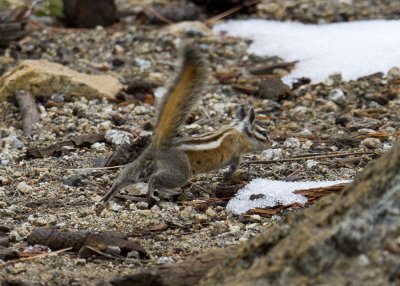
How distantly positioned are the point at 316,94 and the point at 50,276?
432 centimetres

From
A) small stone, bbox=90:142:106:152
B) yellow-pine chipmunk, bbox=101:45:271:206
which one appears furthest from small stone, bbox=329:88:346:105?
yellow-pine chipmunk, bbox=101:45:271:206

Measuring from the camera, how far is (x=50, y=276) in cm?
395

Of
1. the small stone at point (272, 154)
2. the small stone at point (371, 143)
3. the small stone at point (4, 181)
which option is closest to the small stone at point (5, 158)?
the small stone at point (4, 181)

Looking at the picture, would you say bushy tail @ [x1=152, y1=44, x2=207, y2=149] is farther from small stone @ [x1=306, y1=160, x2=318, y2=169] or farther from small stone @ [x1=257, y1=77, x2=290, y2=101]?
small stone @ [x1=257, y1=77, x2=290, y2=101]

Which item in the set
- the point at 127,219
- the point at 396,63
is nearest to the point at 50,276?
the point at 127,219

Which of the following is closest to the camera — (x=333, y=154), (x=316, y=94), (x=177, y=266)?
(x=177, y=266)

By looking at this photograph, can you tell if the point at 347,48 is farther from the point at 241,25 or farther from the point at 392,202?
the point at 392,202

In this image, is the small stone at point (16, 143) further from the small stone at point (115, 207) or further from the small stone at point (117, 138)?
the small stone at point (115, 207)

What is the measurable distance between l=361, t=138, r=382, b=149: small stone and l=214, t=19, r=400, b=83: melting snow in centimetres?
164

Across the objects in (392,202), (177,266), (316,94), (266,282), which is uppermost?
(392,202)

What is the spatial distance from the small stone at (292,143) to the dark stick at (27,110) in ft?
6.16

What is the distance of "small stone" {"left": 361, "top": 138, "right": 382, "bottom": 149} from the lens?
6.40m

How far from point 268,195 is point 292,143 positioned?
1361 mm

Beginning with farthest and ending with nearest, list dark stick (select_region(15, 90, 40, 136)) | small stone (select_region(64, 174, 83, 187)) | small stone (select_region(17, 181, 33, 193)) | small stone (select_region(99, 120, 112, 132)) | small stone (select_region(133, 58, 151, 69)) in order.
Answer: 1. small stone (select_region(133, 58, 151, 69))
2. dark stick (select_region(15, 90, 40, 136))
3. small stone (select_region(99, 120, 112, 132))
4. small stone (select_region(64, 174, 83, 187))
5. small stone (select_region(17, 181, 33, 193))
